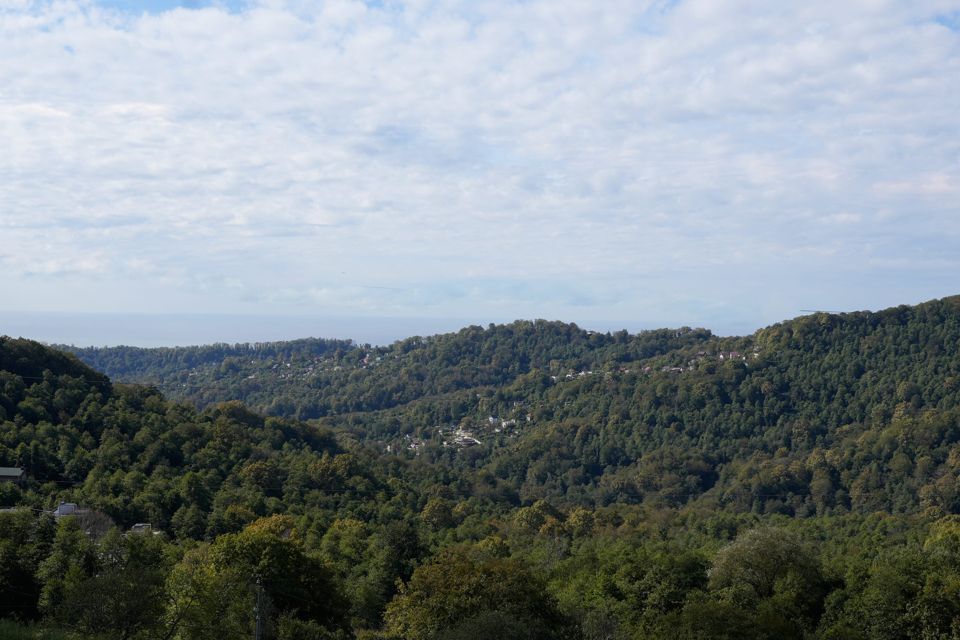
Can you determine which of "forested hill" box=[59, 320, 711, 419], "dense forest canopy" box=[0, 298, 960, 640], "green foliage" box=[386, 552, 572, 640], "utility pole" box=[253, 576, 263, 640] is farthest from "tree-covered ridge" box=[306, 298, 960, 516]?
"utility pole" box=[253, 576, 263, 640]

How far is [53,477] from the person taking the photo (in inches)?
1438

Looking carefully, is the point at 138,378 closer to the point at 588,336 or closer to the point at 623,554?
the point at 588,336

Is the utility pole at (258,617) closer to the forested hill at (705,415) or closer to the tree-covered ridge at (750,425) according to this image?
the forested hill at (705,415)

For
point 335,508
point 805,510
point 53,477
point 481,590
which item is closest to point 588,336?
point 805,510

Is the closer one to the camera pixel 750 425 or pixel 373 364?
pixel 750 425

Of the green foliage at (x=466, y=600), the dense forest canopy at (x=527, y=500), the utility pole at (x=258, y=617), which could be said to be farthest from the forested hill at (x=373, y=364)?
the utility pole at (x=258, y=617)

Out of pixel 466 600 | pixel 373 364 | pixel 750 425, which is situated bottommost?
pixel 466 600

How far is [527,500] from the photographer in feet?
228

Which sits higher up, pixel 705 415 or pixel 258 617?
pixel 705 415

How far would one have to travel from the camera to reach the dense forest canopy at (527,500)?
23.0 meters

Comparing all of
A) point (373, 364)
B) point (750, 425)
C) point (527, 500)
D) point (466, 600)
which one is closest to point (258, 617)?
point (466, 600)

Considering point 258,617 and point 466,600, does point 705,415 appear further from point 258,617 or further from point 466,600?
point 258,617

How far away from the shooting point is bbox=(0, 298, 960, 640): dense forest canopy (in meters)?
23.0

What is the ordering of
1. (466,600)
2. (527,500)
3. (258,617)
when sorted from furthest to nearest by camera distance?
(527,500), (466,600), (258,617)
